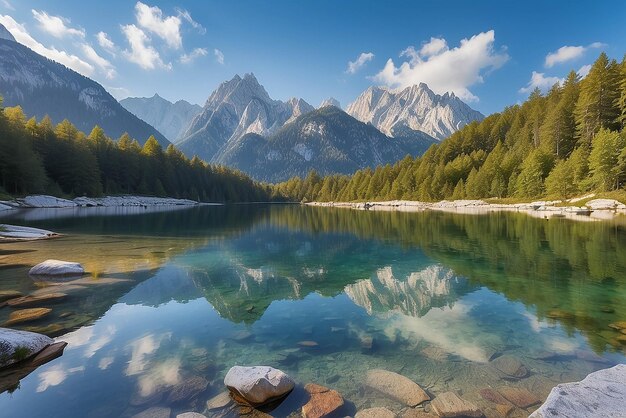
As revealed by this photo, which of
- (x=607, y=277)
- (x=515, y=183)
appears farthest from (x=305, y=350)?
(x=515, y=183)

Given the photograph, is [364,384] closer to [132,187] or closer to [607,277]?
[607,277]

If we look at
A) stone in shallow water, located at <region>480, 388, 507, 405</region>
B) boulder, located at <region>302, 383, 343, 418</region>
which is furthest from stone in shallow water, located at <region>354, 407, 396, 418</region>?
stone in shallow water, located at <region>480, 388, 507, 405</region>

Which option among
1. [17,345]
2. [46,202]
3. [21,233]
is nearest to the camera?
[17,345]

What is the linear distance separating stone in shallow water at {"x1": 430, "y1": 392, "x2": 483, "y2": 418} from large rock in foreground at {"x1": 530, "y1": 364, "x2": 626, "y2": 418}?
1684 mm

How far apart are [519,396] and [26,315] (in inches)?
669

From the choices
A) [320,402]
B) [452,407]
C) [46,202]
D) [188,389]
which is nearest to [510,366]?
[452,407]

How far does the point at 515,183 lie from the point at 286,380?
381 feet

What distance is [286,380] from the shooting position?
8.22m

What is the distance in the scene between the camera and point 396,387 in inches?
333

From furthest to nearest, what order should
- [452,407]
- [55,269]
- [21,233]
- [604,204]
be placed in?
[604,204] < [21,233] < [55,269] < [452,407]

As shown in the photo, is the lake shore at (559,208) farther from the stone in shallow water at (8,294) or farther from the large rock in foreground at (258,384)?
the stone in shallow water at (8,294)

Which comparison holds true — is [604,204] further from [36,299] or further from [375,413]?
[36,299]

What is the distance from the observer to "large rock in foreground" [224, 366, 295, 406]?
760 cm

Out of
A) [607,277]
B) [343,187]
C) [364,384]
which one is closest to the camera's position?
[364,384]
